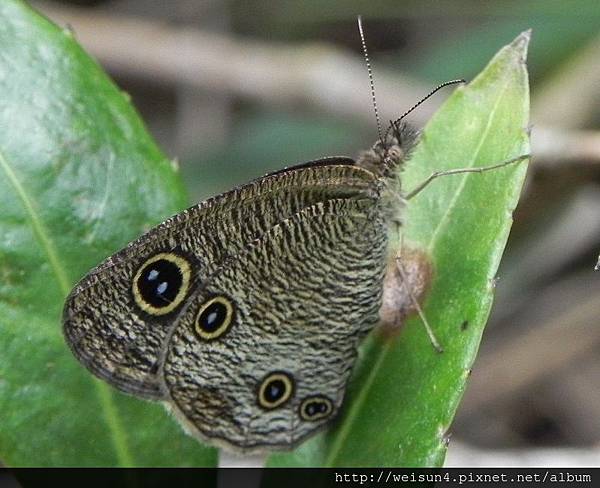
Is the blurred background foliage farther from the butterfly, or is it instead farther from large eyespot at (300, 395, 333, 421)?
large eyespot at (300, 395, 333, 421)

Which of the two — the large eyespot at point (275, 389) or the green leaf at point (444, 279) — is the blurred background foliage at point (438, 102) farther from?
the large eyespot at point (275, 389)

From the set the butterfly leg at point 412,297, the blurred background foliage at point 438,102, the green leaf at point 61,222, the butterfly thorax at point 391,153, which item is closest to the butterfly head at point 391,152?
the butterfly thorax at point 391,153

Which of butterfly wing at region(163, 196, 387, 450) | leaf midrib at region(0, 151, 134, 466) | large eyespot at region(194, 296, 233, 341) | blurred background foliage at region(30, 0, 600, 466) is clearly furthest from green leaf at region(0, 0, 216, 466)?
blurred background foliage at region(30, 0, 600, 466)

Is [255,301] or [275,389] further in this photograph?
[275,389]

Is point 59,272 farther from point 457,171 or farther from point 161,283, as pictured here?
point 457,171

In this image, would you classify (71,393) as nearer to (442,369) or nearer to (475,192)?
(442,369)

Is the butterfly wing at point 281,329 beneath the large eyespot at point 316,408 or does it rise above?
above

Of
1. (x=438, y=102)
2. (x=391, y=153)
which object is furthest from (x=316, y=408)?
(x=438, y=102)
